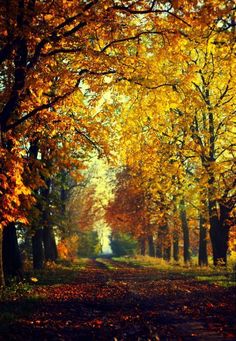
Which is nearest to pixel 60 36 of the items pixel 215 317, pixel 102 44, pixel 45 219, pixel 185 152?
pixel 102 44

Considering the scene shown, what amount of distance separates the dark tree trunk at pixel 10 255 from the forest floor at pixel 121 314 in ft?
9.13

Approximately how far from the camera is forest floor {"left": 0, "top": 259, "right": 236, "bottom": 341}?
7.07 m

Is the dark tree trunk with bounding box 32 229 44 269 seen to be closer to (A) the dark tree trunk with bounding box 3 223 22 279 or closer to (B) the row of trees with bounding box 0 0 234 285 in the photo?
(B) the row of trees with bounding box 0 0 234 285

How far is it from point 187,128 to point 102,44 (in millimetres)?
8125

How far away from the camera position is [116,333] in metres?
7.19

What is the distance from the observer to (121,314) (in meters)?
8.98

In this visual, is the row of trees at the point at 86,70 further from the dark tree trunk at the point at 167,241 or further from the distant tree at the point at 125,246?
the distant tree at the point at 125,246

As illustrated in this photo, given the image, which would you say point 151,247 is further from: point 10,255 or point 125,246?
point 10,255

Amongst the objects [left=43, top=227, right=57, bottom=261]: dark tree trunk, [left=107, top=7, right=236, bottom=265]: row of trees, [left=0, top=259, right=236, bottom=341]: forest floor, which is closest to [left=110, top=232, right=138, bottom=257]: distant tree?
[left=107, top=7, right=236, bottom=265]: row of trees

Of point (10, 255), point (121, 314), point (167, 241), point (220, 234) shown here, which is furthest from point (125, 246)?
point (121, 314)

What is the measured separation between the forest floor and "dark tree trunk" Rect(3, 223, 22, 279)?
2784 mm

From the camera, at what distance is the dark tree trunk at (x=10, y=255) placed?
16016mm

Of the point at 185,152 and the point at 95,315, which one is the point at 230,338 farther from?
the point at 185,152

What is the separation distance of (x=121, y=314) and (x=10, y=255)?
8407mm
